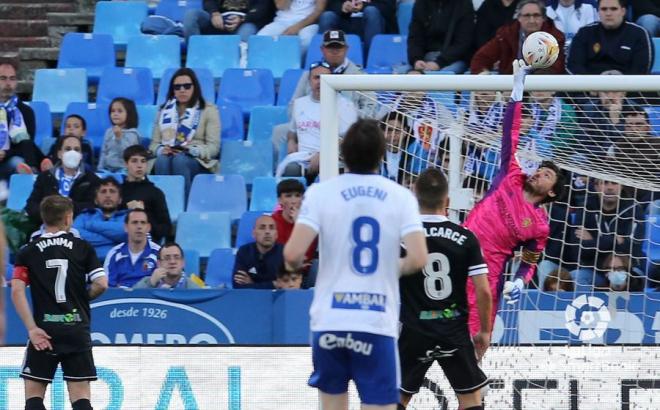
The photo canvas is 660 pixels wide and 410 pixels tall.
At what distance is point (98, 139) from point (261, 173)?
1561mm

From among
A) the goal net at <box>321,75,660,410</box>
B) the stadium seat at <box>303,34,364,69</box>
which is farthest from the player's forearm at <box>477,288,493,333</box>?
the stadium seat at <box>303,34,364,69</box>

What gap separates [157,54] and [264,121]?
158 cm

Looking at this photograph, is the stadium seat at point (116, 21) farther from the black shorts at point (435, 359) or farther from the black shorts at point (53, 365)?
the black shorts at point (435, 359)

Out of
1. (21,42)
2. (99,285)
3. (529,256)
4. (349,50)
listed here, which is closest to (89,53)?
(21,42)

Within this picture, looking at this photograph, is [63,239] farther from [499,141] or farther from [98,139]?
[98,139]

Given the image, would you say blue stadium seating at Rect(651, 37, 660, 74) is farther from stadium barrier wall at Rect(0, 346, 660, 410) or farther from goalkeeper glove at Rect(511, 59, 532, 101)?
goalkeeper glove at Rect(511, 59, 532, 101)

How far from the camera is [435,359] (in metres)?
7.43

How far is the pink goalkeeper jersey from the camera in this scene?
26.0ft

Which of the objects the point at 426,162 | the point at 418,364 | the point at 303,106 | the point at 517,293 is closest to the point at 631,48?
the point at 303,106

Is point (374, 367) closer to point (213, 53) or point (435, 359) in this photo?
point (435, 359)

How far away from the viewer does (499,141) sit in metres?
8.96

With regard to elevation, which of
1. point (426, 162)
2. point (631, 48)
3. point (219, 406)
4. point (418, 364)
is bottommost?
point (219, 406)

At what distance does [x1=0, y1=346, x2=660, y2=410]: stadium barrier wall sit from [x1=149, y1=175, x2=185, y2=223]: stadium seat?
2456 millimetres

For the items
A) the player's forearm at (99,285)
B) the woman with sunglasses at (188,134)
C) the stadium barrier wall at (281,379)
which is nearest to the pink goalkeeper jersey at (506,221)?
the stadium barrier wall at (281,379)
